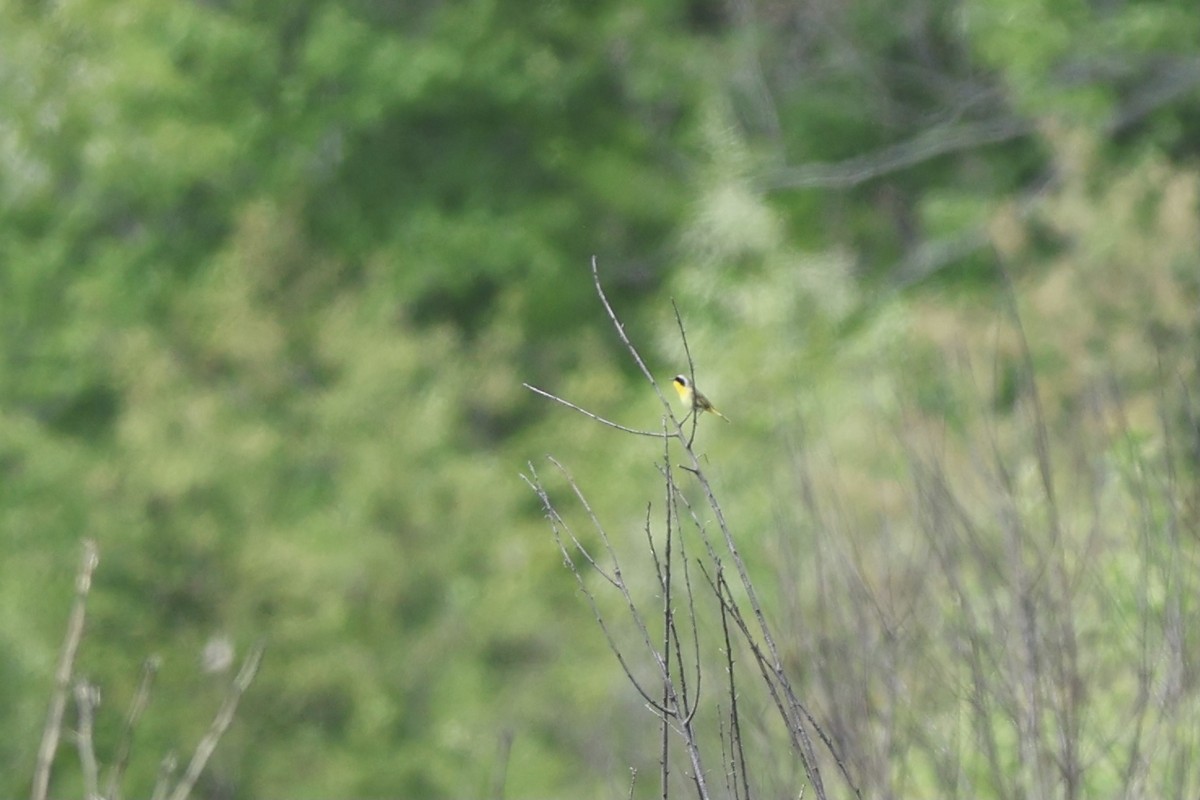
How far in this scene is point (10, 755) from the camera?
1792 centimetres

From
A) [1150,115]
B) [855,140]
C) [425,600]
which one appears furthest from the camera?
[855,140]

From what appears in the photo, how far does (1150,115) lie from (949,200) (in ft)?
7.81

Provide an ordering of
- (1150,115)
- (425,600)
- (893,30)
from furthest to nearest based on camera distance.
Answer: (893,30) → (1150,115) → (425,600)

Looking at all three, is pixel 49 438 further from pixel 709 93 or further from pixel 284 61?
pixel 709 93

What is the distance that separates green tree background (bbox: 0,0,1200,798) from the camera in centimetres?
1812

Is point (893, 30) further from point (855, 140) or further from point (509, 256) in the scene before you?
point (509, 256)

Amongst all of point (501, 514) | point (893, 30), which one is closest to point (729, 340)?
point (501, 514)

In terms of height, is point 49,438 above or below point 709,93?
below

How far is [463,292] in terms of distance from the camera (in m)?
26.9

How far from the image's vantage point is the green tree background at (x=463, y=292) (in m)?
18.1

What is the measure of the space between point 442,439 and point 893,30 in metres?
9.13

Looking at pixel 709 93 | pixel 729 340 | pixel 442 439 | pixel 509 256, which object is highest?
pixel 709 93

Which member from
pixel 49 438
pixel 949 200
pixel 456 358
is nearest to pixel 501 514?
pixel 456 358

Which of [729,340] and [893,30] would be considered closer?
[729,340]
